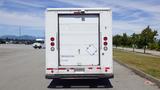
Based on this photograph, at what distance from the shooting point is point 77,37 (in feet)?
A: 46.4

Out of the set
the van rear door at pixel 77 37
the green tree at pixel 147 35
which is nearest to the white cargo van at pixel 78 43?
the van rear door at pixel 77 37

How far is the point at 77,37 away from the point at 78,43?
0.23m

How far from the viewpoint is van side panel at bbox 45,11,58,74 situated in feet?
45.9

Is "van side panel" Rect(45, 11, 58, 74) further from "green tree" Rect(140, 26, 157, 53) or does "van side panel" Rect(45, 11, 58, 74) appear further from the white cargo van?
"green tree" Rect(140, 26, 157, 53)

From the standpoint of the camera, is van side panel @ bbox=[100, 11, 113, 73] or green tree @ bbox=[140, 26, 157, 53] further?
green tree @ bbox=[140, 26, 157, 53]

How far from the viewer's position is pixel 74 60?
46.4 feet

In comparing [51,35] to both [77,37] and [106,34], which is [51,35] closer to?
[77,37]

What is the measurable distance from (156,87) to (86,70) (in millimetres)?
2687

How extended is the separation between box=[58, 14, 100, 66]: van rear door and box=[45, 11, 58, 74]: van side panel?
17cm

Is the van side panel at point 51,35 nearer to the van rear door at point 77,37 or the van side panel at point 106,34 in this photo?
the van rear door at point 77,37

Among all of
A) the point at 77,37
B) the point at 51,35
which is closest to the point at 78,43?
the point at 77,37

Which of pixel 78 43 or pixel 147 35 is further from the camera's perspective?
pixel 147 35

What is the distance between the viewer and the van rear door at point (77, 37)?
1412cm

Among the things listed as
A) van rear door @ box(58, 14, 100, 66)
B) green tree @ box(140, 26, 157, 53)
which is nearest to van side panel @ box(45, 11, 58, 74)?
van rear door @ box(58, 14, 100, 66)
